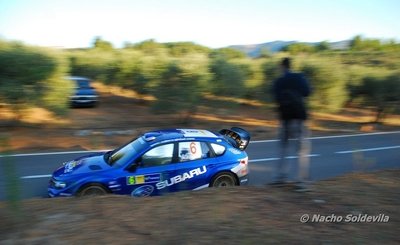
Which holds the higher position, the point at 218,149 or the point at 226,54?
the point at 226,54

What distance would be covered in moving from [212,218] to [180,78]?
1366 cm

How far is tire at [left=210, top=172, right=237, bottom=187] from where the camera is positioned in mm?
8219

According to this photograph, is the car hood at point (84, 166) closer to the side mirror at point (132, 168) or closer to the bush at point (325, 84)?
the side mirror at point (132, 168)

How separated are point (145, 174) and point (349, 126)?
54.3ft

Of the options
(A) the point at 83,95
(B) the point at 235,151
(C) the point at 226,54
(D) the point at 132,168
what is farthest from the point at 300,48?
(D) the point at 132,168

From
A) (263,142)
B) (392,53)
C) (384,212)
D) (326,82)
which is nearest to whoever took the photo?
(384,212)

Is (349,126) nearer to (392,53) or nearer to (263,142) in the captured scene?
(263,142)

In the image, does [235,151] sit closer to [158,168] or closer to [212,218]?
[158,168]

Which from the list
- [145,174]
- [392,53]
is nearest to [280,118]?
[145,174]

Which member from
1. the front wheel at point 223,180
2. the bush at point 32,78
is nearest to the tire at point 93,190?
the front wheel at point 223,180

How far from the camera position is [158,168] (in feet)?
25.5

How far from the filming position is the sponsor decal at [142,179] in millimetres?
7531

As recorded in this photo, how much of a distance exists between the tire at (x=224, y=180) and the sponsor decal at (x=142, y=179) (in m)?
1.15

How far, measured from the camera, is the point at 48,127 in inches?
658
